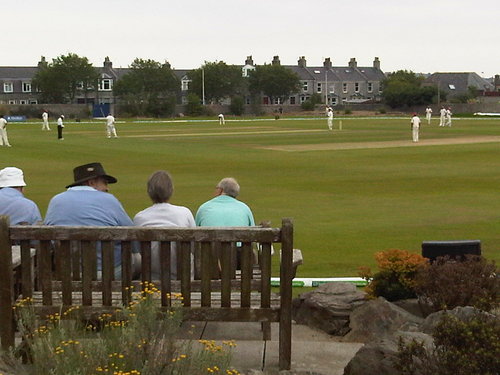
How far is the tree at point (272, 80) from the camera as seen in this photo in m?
156

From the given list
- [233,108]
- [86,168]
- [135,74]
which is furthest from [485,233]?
[135,74]

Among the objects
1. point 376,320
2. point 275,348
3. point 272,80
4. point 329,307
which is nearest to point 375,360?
point 275,348

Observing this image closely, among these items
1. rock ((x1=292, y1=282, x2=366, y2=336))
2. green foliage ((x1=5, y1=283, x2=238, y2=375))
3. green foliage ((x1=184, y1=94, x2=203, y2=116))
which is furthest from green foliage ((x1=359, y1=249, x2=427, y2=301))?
green foliage ((x1=184, y1=94, x2=203, y2=116))

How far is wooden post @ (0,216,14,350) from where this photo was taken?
249 inches

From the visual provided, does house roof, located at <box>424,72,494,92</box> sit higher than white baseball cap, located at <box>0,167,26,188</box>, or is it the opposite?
house roof, located at <box>424,72,494,92</box>

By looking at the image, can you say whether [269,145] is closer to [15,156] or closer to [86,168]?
[15,156]

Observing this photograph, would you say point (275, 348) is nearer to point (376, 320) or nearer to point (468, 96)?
point (376, 320)

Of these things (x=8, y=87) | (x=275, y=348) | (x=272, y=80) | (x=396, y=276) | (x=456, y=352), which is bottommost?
(x=275, y=348)

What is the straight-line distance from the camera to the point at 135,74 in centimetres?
14438

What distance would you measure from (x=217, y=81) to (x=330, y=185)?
129 metres

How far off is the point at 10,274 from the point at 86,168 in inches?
91.2

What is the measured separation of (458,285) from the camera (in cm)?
742

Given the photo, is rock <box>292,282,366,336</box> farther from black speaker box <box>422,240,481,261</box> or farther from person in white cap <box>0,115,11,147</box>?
person in white cap <box>0,115,11,147</box>

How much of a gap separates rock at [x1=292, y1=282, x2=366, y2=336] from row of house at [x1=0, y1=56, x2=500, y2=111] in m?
149
